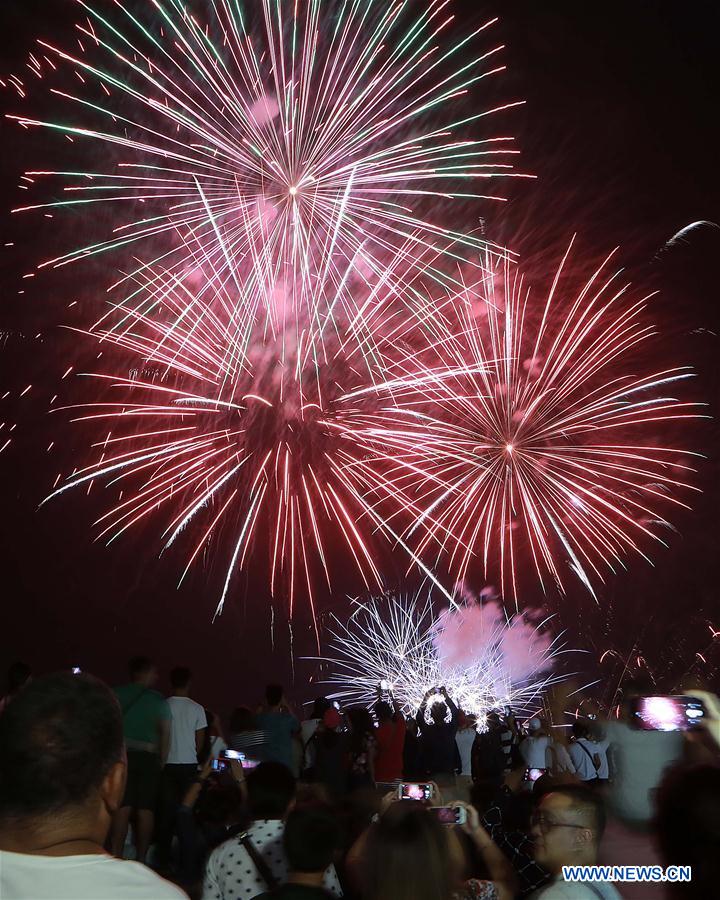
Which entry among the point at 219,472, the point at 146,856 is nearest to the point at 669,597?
the point at 219,472

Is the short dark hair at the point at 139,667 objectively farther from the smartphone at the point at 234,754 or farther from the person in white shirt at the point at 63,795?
the person in white shirt at the point at 63,795

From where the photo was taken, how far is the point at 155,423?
18.7m

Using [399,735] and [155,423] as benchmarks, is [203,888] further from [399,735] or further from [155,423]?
[155,423]

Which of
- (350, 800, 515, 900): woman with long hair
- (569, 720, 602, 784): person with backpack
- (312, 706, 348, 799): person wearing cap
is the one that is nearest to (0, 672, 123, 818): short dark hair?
(350, 800, 515, 900): woman with long hair

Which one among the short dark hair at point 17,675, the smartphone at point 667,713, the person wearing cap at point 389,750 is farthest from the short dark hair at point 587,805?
the person wearing cap at point 389,750

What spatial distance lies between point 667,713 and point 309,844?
188 centimetres

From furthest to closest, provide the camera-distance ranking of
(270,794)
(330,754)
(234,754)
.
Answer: (330,754) → (234,754) → (270,794)

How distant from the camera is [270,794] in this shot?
14.4 feet

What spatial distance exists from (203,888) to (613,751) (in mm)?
2707

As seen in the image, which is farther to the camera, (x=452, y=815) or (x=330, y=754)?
(x=330, y=754)

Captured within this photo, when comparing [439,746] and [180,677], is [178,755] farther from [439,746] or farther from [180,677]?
[439,746]

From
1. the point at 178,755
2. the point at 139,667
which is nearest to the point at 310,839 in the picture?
the point at 139,667

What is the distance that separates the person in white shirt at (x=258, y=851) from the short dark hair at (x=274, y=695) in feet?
13.0

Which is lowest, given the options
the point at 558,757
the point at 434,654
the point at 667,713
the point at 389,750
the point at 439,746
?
the point at 667,713
